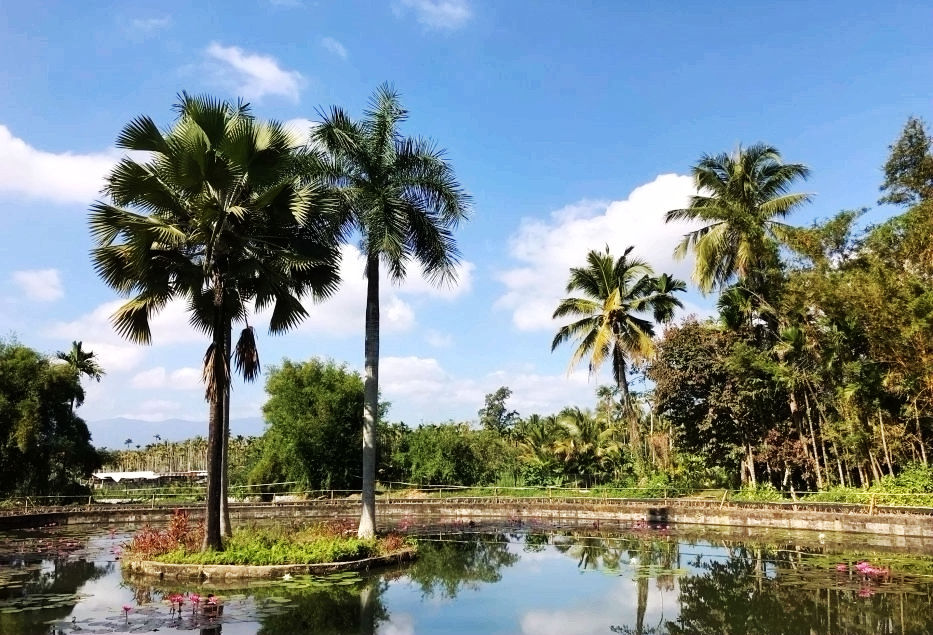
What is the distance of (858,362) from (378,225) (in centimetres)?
1592

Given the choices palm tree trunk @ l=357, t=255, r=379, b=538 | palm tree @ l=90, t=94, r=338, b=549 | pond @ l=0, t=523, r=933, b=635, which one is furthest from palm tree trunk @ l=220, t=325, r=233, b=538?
palm tree trunk @ l=357, t=255, r=379, b=538

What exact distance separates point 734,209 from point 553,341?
10.7 metres

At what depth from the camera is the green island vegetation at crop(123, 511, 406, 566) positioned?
13758 mm

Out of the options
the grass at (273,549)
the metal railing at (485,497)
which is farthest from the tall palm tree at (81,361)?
the grass at (273,549)

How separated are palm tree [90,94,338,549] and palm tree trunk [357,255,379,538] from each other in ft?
7.22

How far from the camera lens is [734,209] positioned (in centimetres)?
2611

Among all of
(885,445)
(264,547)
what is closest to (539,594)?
(264,547)

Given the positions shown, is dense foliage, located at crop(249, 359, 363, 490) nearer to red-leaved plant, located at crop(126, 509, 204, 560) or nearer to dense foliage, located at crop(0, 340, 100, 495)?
dense foliage, located at crop(0, 340, 100, 495)

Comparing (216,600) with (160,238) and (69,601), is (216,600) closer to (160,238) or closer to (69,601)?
(69,601)

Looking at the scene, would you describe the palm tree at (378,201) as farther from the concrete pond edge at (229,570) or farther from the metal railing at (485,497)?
the metal railing at (485,497)

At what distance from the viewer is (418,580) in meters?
14.0

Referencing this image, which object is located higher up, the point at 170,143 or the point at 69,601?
the point at 170,143

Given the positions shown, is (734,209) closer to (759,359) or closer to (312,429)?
(759,359)

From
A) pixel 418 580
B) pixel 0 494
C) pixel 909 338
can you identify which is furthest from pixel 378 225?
pixel 0 494
